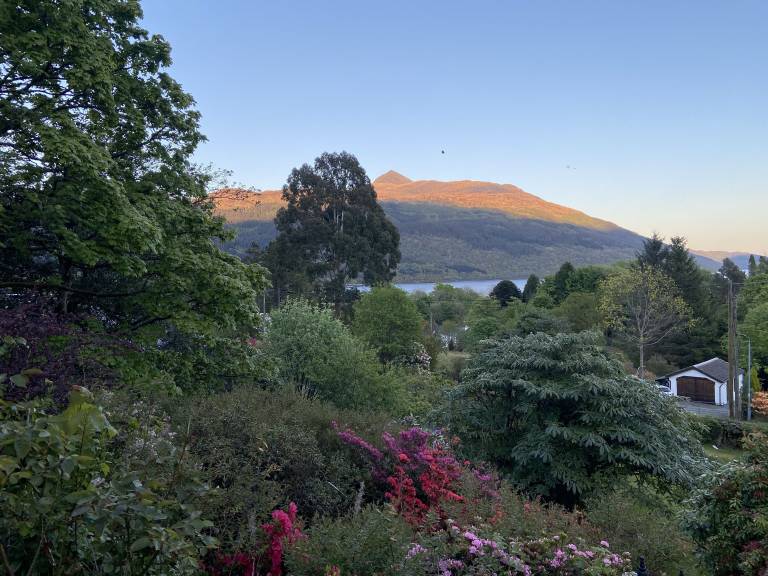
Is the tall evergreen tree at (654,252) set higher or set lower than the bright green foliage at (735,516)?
higher

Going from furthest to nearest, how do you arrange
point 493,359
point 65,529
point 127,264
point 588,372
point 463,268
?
1. point 463,268
2. point 493,359
3. point 588,372
4. point 127,264
5. point 65,529

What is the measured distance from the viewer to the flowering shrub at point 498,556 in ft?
12.5

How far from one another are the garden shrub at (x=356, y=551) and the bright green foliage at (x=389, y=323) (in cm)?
2287

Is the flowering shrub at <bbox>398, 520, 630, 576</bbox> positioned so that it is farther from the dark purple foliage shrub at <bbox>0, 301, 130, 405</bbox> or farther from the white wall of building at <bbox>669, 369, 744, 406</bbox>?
the white wall of building at <bbox>669, 369, 744, 406</bbox>

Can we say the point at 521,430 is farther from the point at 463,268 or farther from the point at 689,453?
the point at 463,268

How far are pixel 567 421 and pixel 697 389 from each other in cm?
3122

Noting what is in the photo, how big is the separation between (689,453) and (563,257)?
156155mm

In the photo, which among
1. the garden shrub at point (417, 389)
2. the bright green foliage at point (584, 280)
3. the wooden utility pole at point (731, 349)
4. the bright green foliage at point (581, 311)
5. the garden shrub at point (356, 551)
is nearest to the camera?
the garden shrub at point (356, 551)

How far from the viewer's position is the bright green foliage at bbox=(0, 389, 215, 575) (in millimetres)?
2020

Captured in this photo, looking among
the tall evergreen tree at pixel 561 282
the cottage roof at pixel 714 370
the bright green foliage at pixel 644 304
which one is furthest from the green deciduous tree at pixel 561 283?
the cottage roof at pixel 714 370

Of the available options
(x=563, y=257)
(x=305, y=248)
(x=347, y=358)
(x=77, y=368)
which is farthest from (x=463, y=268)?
(x=77, y=368)

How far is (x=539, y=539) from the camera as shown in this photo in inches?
166

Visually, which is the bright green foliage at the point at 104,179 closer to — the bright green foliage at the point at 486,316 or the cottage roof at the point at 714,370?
the bright green foliage at the point at 486,316

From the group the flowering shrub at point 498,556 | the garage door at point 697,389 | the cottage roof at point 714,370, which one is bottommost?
the garage door at point 697,389
